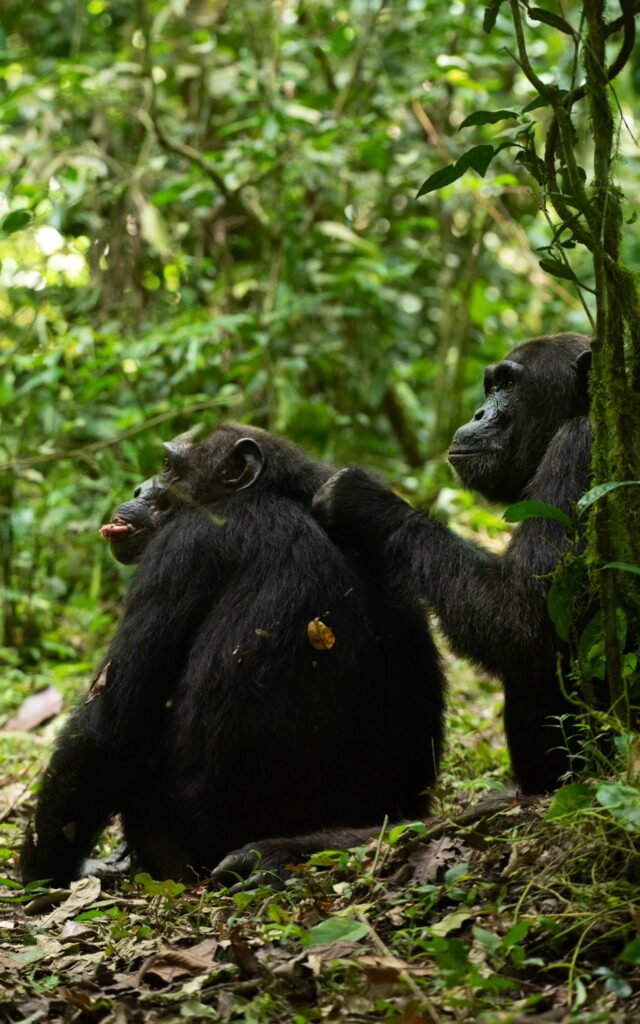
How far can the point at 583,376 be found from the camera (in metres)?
5.19

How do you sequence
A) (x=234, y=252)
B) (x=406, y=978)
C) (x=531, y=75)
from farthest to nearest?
(x=234, y=252)
(x=531, y=75)
(x=406, y=978)

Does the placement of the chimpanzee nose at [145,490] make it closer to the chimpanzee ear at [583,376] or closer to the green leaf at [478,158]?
the chimpanzee ear at [583,376]

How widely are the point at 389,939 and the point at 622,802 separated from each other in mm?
810

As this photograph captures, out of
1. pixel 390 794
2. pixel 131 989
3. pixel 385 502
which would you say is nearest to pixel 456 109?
pixel 385 502

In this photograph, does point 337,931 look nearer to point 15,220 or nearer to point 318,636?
point 318,636

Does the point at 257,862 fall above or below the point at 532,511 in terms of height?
below

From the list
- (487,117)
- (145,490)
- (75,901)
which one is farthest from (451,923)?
(145,490)

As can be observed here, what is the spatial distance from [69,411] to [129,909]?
5.46m

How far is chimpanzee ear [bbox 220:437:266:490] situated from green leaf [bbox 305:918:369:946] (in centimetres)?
243

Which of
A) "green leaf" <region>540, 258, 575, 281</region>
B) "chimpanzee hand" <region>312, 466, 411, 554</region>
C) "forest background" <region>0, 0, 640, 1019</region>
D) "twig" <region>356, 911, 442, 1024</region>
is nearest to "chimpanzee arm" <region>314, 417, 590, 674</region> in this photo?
"chimpanzee hand" <region>312, 466, 411, 554</region>

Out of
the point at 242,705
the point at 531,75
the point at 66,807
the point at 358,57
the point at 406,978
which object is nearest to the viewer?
the point at 406,978

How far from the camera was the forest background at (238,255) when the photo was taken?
862 cm

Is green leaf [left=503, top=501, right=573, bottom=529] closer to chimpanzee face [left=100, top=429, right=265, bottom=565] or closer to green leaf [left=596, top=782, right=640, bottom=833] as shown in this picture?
green leaf [left=596, top=782, right=640, bottom=833]

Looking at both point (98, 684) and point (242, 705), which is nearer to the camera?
point (242, 705)
